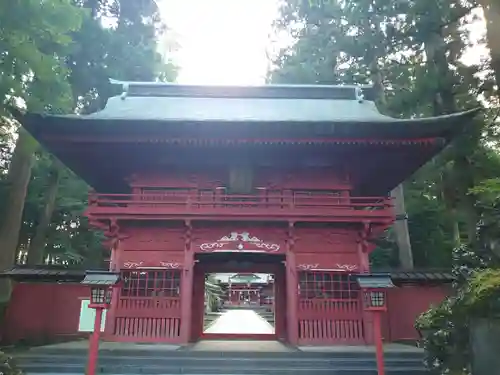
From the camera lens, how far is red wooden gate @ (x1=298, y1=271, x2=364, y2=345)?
34.8 ft

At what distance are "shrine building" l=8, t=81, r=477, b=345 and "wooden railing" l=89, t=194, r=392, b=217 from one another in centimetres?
4

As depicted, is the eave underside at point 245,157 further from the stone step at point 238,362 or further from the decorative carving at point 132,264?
the stone step at point 238,362

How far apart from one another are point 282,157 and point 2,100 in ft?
24.3

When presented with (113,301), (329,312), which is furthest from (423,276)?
(113,301)

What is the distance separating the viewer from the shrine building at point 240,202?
10.6 metres

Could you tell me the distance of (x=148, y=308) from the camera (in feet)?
35.4

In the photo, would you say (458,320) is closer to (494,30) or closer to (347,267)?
(347,267)

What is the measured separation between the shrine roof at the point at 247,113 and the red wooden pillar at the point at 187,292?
3.33m

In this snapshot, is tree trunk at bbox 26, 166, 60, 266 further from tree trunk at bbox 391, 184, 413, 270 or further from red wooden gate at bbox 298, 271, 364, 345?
tree trunk at bbox 391, 184, 413, 270

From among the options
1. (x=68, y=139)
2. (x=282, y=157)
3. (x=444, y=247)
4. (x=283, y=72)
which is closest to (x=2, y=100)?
(x=68, y=139)

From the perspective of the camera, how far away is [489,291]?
6090 millimetres

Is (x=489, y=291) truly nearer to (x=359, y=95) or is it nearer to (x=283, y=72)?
(x=359, y=95)

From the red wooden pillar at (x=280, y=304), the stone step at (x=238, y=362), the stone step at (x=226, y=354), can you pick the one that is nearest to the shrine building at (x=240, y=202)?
the stone step at (x=226, y=354)

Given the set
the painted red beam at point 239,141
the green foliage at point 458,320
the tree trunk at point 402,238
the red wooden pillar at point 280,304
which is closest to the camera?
the green foliage at point 458,320
